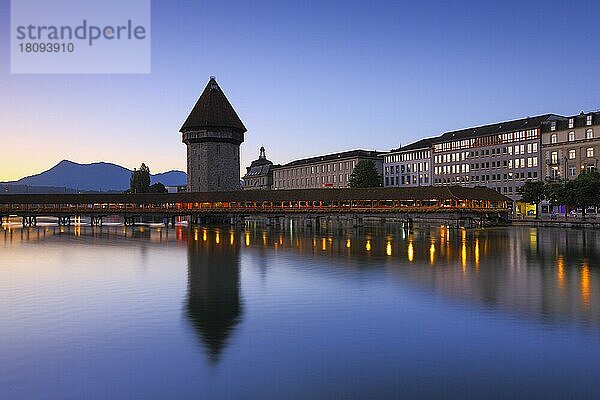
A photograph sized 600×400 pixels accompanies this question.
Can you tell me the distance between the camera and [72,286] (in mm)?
28922

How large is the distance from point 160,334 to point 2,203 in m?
89.1

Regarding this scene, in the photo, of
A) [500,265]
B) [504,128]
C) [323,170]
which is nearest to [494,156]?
[504,128]

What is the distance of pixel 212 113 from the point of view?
327 feet

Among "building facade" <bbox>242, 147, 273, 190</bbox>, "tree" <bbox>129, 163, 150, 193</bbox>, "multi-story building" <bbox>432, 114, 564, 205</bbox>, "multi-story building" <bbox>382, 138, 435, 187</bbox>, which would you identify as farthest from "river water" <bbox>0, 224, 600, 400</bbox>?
"building facade" <bbox>242, 147, 273, 190</bbox>

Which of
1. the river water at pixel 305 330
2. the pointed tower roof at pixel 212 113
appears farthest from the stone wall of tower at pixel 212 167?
the river water at pixel 305 330

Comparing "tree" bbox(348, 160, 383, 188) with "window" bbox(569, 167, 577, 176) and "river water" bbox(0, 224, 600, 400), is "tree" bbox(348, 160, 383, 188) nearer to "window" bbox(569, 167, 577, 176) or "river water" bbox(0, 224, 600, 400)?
"window" bbox(569, 167, 577, 176)

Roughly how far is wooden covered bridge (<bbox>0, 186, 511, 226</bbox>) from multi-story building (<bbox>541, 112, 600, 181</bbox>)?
12.1 m

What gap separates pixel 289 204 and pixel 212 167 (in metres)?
19.9

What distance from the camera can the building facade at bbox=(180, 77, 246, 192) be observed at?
98188 mm

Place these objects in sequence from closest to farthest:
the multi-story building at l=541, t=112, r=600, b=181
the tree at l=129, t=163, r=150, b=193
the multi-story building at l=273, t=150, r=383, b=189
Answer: the multi-story building at l=541, t=112, r=600, b=181 < the multi-story building at l=273, t=150, r=383, b=189 < the tree at l=129, t=163, r=150, b=193

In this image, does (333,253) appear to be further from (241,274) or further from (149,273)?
(149,273)

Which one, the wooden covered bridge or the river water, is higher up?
the wooden covered bridge

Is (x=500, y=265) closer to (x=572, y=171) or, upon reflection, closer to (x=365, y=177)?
(x=572, y=171)

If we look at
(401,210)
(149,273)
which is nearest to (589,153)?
(401,210)
